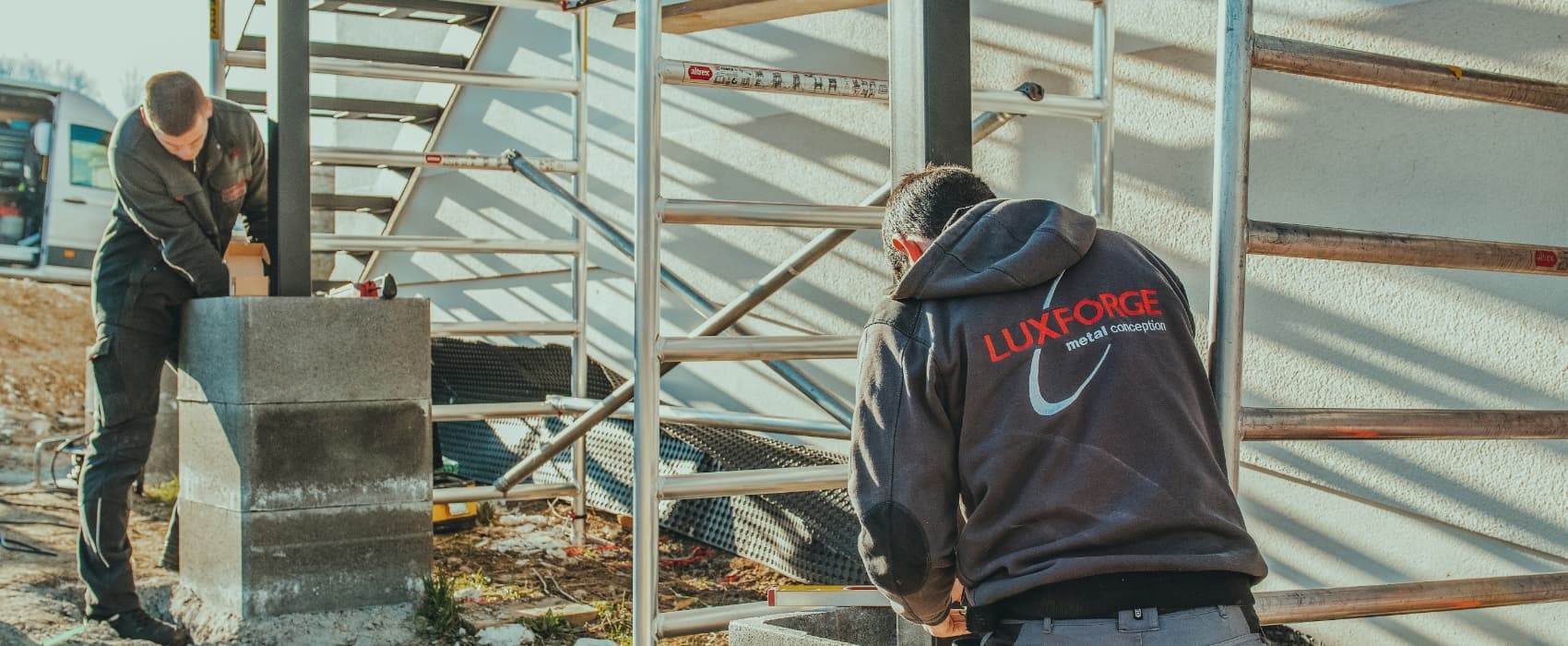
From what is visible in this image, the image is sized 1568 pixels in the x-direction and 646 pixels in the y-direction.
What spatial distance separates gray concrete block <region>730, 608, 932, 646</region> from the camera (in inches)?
112

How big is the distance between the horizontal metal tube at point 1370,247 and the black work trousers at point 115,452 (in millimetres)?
3704

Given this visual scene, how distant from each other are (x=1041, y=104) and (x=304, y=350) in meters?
2.48

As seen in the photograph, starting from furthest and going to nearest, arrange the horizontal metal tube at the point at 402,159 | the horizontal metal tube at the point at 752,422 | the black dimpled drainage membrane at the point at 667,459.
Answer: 1. the horizontal metal tube at the point at 402,159
2. the black dimpled drainage membrane at the point at 667,459
3. the horizontal metal tube at the point at 752,422

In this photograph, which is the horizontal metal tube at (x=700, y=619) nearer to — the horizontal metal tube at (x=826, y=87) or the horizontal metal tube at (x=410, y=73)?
the horizontal metal tube at (x=826, y=87)

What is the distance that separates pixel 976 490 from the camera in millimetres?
2066

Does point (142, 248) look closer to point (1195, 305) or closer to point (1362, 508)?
point (1195, 305)

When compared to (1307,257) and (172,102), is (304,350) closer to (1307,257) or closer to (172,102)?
(172,102)

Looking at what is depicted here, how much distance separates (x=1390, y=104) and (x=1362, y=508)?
1067mm

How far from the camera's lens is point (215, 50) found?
5004 mm

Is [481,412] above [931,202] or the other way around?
the other way around

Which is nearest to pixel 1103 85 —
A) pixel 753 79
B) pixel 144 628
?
pixel 753 79

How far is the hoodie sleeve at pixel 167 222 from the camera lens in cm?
439

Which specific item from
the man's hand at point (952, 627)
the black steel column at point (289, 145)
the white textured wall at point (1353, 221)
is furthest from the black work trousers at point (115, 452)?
the man's hand at point (952, 627)

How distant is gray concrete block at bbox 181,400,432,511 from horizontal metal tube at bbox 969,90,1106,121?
2264mm
